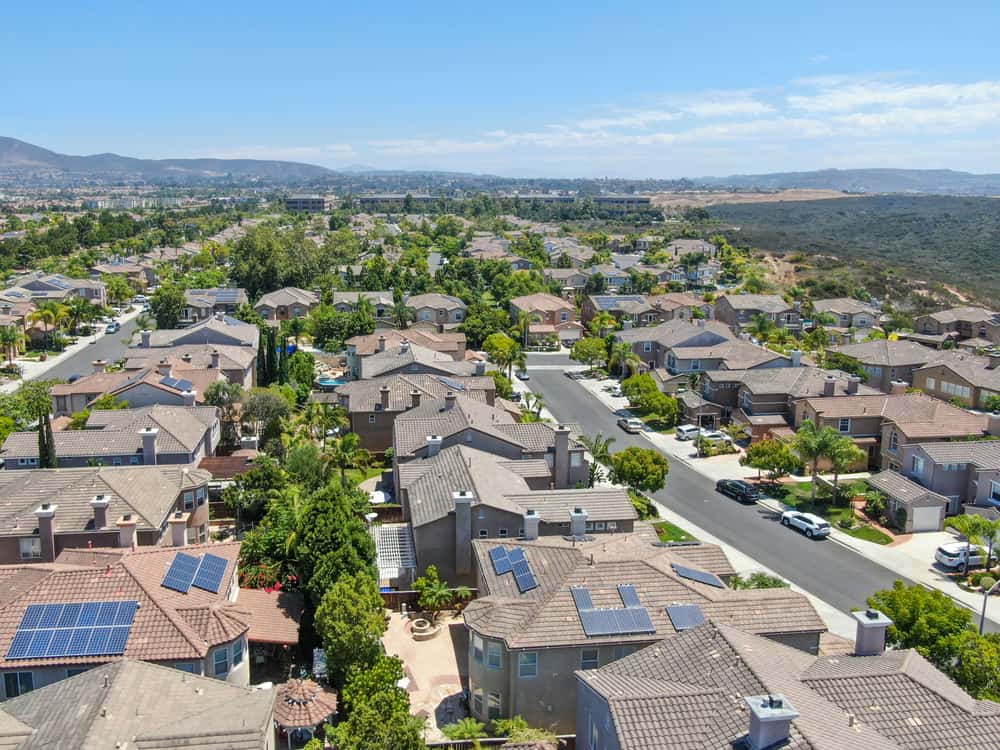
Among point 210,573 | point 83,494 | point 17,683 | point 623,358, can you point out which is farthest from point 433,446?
point 623,358

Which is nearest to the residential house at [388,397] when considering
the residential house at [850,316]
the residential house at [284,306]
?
the residential house at [284,306]

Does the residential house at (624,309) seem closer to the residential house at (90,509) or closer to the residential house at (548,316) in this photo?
the residential house at (548,316)

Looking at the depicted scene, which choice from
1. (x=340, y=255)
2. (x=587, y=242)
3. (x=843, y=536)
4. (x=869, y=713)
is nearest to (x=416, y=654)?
(x=869, y=713)

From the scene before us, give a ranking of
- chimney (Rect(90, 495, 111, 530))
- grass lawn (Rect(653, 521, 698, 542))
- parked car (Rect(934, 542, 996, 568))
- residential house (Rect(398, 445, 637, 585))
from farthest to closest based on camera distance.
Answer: grass lawn (Rect(653, 521, 698, 542))
parked car (Rect(934, 542, 996, 568))
residential house (Rect(398, 445, 637, 585))
chimney (Rect(90, 495, 111, 530))

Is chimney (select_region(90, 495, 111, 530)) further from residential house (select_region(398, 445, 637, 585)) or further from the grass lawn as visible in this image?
the grass lawn

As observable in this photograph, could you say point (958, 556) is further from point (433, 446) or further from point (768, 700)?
point (768, 700)

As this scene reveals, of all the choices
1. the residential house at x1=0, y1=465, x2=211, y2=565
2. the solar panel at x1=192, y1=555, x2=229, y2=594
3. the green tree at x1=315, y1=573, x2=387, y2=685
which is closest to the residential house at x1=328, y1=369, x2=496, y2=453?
the residential house at x1=0, y1=465, x2=211, y2=565
